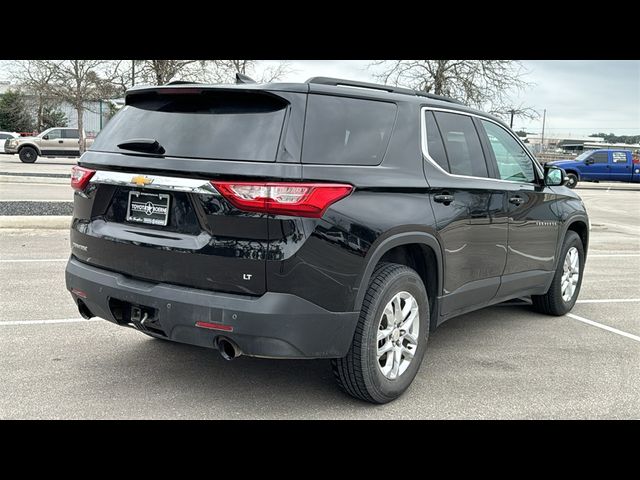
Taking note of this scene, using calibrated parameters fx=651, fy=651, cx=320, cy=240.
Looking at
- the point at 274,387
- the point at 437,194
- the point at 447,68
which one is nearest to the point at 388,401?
the point at 274,387

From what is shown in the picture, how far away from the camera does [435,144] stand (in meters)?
4.51

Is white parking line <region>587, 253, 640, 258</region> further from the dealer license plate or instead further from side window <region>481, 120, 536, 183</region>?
the dealer license plate

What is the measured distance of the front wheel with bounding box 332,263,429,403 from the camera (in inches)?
149

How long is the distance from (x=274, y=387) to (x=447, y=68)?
16589 millimetres

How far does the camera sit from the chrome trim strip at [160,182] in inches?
137

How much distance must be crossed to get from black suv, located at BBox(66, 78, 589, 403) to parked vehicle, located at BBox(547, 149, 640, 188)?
3095 centimetres

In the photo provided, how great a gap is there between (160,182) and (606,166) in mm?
33414

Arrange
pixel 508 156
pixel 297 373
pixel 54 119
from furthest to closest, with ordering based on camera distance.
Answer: pixel 54 119, pixel 508 156, pixel 297 373

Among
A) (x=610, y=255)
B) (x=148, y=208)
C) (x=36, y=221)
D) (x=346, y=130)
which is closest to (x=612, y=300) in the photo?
(x=610, y=255)

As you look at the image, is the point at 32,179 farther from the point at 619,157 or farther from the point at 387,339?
the point at 619,157

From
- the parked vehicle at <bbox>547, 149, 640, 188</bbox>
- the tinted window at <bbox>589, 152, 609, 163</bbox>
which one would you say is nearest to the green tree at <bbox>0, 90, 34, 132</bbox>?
the parked vehicle at <bbox>547, 149, 640, 188</bbox>

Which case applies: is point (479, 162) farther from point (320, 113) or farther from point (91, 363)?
point (91, 363)

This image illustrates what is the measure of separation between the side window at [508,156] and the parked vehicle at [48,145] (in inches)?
1188

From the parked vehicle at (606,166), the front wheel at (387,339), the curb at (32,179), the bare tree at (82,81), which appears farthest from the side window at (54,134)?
the front wheel at (387,339)
